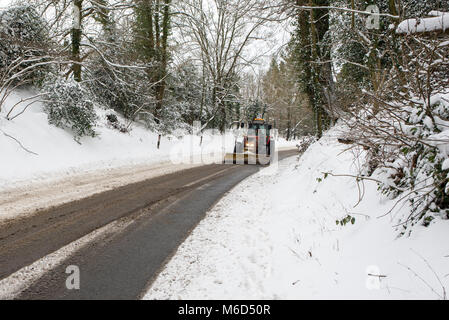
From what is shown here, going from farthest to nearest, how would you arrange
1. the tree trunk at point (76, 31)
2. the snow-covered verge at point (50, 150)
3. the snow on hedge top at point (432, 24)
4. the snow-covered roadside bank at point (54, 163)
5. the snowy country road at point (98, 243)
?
the tree trunk at point (76, 31), the snow-covered verge at point (50, 150), the snow-covered roadside bank at point (54, 163), the snowy country road at point (98, 243), the snow on hedge top at point (432, 24)

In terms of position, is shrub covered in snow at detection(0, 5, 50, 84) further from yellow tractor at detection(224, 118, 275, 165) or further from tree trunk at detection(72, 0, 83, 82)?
yellow tractor at detection(224, 118, 275, 165)

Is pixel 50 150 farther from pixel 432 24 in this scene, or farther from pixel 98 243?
pixel 432 24

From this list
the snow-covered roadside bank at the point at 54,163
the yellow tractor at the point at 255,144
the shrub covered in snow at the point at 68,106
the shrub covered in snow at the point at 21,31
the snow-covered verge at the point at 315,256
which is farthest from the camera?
the yellow tractor at the point at 255,144

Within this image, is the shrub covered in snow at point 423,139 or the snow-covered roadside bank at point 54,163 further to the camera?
the snow-covered roadside bank at point 54,163

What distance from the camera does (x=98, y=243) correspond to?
347 cm

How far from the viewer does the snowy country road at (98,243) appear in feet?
8.36

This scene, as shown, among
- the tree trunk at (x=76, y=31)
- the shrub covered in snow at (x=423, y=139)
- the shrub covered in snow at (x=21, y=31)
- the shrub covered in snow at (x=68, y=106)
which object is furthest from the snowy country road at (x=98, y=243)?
the tree trunk at (x=76, y=31)

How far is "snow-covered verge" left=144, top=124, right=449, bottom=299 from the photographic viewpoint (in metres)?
2.25

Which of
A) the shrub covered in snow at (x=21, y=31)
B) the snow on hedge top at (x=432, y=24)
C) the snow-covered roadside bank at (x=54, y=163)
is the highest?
the shrub covered in snow at (x=21, y=31)

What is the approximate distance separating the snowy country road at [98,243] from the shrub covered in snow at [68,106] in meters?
6.34

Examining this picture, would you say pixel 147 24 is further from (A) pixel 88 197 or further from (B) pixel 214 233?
(B) pixel 214 233

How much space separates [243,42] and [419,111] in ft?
61.8

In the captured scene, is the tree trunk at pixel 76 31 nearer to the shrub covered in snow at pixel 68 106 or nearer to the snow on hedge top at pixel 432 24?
the shrub covered in snow at pixel 68 106

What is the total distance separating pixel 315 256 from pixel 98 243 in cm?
294
